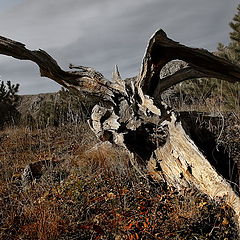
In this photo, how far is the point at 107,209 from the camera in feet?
10.0

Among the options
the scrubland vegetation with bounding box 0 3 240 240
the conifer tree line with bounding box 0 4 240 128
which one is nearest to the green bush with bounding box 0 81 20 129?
the conifer tree line with bounding box 0 4 240 128

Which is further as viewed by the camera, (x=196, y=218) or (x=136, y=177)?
(x=136, y=177)

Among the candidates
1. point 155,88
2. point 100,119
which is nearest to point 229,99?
point 155,88

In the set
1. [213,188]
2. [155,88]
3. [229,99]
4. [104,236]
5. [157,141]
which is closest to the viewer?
[104,236]

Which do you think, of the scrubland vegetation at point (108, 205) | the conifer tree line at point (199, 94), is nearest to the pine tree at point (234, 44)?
the conifer tree line at point (199, 94)

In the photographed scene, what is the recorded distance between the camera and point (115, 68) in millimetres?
3562

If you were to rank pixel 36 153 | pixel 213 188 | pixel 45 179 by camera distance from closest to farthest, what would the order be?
pixel 213 188 < pixel 45 179 < pixel 36 153

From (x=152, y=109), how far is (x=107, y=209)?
3.95 ft

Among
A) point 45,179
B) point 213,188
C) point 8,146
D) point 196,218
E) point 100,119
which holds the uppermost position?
point 8,146

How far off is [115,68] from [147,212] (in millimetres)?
1801

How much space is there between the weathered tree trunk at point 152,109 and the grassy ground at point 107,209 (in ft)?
0.76

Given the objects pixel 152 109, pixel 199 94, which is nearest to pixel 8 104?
pixel 199 94

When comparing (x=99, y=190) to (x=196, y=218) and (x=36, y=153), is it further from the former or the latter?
(x=36, y=153)

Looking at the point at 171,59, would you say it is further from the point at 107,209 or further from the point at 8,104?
the point at 8,104
